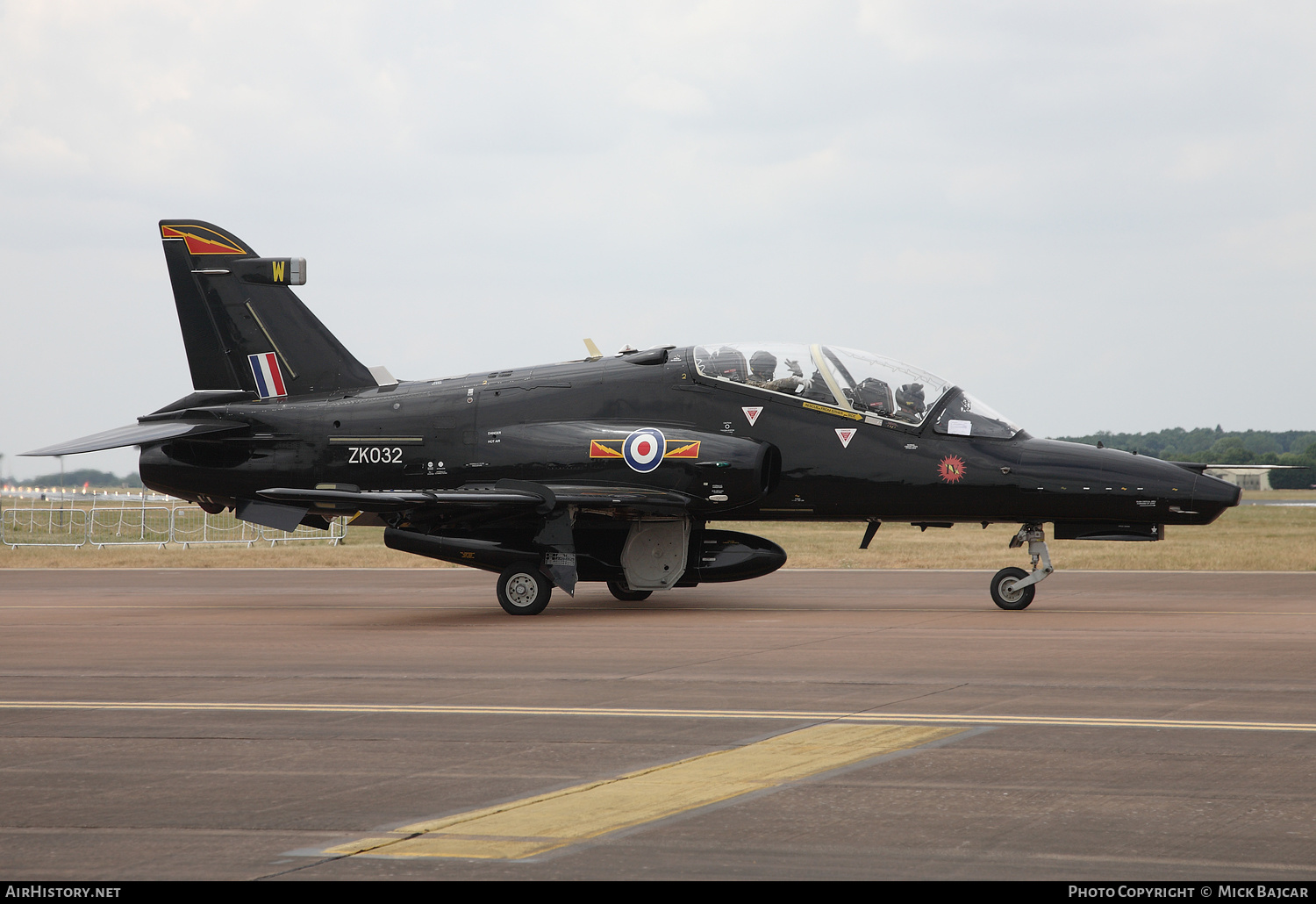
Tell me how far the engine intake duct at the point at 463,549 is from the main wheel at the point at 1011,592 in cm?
593

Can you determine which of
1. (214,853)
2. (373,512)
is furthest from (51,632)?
(214,853)

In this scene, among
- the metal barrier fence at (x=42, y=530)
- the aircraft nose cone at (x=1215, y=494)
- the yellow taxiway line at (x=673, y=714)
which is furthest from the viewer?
the metal barrier fence at (x=42, y=530)

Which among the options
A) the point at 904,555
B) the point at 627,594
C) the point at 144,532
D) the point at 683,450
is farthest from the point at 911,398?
the point at 144,532

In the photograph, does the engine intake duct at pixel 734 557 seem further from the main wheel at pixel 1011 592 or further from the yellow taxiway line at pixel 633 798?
the yellow taxiway line at pixel 633 798

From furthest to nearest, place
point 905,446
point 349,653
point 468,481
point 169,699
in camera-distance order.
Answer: point 468,481
point 905,446
point 349,653
point 169,699

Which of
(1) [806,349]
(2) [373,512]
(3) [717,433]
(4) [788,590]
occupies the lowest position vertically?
(4) [788,590]

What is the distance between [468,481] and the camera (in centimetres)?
1788

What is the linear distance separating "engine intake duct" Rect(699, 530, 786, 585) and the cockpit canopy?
7.00 feet

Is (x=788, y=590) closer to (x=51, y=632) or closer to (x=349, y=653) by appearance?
(x=349, y=653)

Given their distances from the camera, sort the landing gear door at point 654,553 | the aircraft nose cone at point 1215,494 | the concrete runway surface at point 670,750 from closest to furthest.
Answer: the concrete runway surface at point 670,750 < the aircraft nose cone at point 1215,494 < the landing gear door at point 654,553

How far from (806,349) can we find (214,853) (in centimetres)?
1257

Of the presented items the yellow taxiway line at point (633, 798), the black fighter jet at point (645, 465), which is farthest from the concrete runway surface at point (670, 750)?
the black fighter jet at point (645, 465)

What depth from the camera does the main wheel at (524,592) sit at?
16656mm

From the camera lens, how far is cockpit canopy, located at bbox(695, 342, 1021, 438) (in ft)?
53.7
